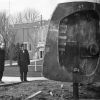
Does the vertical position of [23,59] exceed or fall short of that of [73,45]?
it falls short

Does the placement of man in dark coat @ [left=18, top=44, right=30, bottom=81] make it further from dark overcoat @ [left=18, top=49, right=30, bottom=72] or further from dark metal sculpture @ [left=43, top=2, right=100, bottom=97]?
dark metal sculpture @ [left=43, top=2, right=100, bottom=97]

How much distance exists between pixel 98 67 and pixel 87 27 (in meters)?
0.76

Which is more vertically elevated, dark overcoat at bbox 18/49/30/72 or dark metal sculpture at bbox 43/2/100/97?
dark metal sculpture at bbox 43/2/100/97

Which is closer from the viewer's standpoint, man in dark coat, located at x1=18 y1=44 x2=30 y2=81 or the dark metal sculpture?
the dark metal sculpture

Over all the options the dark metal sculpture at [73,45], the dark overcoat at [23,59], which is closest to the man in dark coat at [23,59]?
the dark overcoat at [23,59]

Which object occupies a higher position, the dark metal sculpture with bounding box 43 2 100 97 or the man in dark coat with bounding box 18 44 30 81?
the dark metal sculpture with bounding box 43 2 100 97

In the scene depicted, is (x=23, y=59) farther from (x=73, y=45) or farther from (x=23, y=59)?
(x=73, y=45)

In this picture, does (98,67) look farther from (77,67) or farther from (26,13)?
(26,13)

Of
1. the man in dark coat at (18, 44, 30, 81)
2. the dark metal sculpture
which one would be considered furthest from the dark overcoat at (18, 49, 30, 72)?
the dark metal sculpture

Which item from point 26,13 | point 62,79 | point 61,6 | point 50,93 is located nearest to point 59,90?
point 50,93

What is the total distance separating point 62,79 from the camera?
5.34 meters

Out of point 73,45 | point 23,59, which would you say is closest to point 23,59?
point 23,59

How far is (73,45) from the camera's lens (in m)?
5.36

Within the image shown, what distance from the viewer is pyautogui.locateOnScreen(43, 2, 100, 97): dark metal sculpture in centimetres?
531
